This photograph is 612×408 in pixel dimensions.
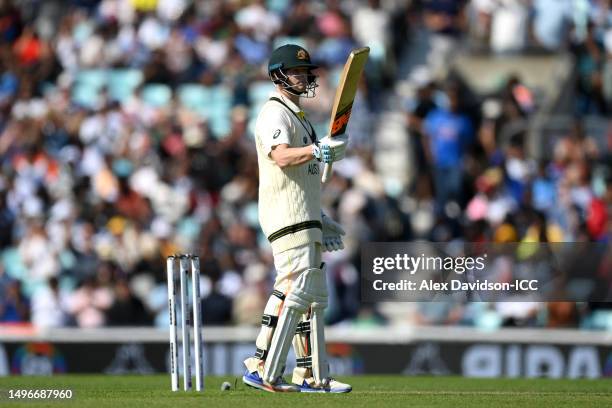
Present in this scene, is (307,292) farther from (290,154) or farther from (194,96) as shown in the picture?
(194,96)

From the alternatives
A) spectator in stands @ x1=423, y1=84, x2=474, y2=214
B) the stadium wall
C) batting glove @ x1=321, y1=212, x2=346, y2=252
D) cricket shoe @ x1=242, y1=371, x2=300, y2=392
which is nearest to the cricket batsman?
cricket shoe @ x1=242, y1=371, x2=300, y2=392

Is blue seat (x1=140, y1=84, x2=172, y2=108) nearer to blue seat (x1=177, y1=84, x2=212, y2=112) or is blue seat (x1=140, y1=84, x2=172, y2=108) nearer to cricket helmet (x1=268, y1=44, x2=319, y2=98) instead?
blue seat (x1=177, y1=84, x2=212, y2=112)

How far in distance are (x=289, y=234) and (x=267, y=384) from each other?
3.28 feet

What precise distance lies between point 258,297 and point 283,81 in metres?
6.85

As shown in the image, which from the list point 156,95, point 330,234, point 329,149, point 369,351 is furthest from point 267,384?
point 156,95

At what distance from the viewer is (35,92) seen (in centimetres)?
2227

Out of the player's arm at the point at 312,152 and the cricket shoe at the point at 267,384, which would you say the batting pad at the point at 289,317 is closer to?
the cricket shoe at the point at 267,384

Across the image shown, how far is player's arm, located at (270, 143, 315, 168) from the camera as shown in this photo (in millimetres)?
10305

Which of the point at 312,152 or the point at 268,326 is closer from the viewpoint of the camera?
the point at 312,152

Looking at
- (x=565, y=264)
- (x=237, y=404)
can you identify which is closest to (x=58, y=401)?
(x=237, y=404)

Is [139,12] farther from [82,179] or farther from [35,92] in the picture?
[82,179]

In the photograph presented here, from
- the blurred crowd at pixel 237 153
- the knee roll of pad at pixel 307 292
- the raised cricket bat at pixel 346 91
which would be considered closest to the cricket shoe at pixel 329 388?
the knee roll of pad at pixel 307 292

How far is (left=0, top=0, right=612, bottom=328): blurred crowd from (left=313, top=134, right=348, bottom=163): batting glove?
647 cm

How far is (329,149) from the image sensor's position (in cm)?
1020
